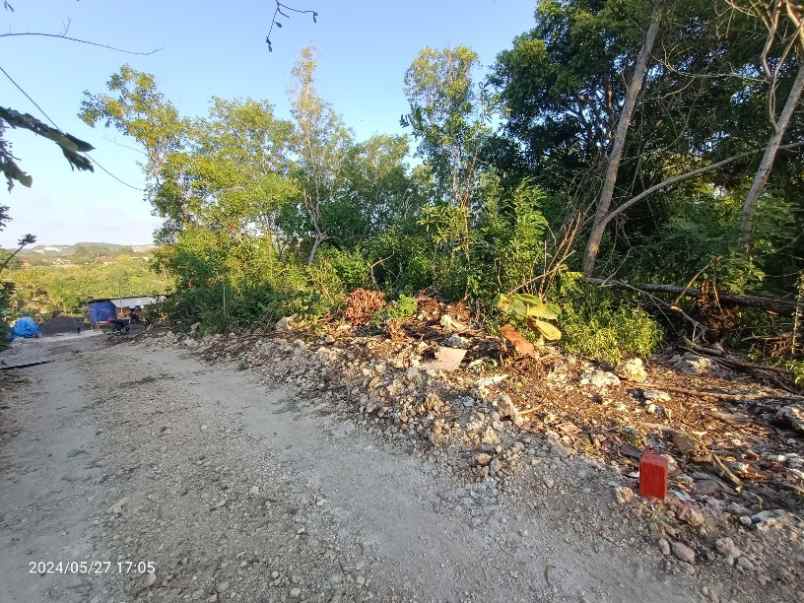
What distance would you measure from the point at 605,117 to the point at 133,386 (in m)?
10.3

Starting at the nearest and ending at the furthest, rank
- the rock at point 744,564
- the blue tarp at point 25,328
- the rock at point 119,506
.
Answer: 1. the rock at point 744,564
2. the rock at point 119,506
3. the blue tarp at point 25,328

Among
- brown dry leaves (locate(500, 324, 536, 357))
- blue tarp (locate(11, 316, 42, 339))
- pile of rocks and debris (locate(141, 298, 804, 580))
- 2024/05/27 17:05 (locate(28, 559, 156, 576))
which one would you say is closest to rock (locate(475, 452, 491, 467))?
pile of rocks and debris (locate(141, 298, 804, 580))

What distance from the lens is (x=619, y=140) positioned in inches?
214

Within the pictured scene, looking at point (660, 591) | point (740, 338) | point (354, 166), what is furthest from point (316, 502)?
point (354, 166)

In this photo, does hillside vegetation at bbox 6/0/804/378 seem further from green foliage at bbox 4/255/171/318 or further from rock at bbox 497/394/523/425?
green foliage at bbox 4/255/171/318

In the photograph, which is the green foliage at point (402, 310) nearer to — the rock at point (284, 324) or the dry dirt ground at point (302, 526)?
the rock at point (284, 324)

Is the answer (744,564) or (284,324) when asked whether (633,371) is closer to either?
(744,564)

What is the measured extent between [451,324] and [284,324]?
10.4 feet

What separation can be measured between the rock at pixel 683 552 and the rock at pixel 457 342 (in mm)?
2635

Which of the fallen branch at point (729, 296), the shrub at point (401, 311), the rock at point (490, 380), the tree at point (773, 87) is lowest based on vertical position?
the rock at point (490, 380)

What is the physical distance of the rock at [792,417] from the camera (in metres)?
2.63

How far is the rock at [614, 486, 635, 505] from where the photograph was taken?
6.50ft

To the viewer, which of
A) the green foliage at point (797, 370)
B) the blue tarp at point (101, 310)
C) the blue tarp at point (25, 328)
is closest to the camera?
the green foliage at point (797, 370)

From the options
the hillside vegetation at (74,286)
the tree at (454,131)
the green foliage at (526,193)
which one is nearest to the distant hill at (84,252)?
the hillside vegetation at (74,286)
